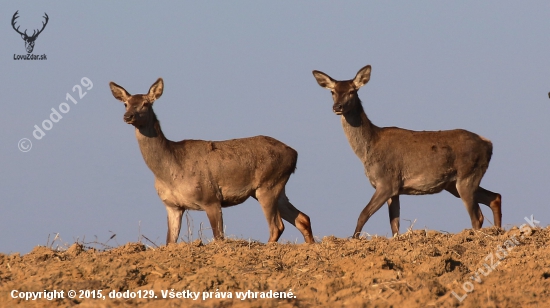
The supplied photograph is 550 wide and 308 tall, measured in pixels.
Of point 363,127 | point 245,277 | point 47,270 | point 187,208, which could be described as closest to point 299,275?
point 245,277

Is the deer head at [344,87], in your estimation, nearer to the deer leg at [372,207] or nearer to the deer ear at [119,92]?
the deer leg at [372,207]

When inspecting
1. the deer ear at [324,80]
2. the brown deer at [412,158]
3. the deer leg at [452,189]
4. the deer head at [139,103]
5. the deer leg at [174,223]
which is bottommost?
the deer leg at [174,223]

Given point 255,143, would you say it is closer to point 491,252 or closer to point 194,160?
point 194,160

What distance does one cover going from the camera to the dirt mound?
8977mm

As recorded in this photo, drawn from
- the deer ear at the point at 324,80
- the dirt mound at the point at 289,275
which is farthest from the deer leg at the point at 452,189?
the dirt mound at the point at 289,275

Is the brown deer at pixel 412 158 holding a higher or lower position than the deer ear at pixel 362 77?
lower

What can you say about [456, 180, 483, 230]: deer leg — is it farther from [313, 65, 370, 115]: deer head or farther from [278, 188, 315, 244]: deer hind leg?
[278, 188, 315, 244]: deer hind leg

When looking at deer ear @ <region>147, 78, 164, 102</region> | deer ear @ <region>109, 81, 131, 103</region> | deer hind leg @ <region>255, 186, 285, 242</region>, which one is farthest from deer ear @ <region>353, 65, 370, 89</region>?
deer ear @ <region>109, 81, 131, 103</region>

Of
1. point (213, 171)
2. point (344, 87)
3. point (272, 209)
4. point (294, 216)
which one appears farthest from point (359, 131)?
point (213, 171)

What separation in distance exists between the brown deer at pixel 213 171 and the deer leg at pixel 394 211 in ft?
5.65

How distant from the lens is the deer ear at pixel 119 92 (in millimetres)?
15875

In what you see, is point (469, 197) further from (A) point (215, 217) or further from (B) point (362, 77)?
(A) point (215, 217)

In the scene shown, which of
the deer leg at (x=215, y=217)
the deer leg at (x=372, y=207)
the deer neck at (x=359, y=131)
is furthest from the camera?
the deer neck at (x=359, y=131)

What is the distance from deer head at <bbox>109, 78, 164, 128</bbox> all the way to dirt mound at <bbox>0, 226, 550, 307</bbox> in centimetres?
329
